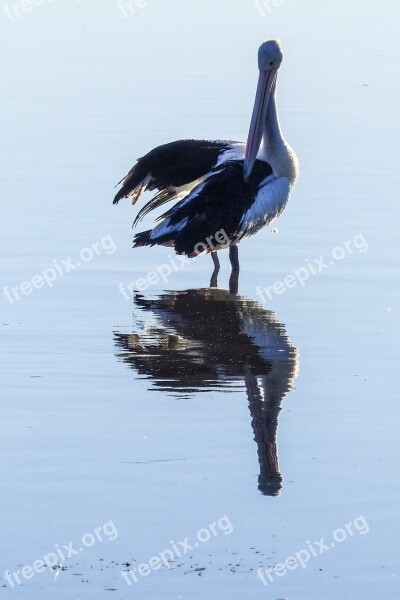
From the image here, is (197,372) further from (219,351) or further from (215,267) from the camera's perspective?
(215,267)

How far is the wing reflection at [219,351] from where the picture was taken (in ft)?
21.9

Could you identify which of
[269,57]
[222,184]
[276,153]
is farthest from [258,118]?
[222,184]

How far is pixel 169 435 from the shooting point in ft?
20.5

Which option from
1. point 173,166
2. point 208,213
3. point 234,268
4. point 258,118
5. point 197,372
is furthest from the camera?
point 173,166

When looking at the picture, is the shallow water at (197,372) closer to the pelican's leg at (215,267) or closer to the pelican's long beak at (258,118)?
the pelican's leg at (215,267)

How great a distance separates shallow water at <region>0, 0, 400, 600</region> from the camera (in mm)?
5062

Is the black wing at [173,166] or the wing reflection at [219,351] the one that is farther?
the black wing at [173,166]

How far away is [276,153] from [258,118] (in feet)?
0.97


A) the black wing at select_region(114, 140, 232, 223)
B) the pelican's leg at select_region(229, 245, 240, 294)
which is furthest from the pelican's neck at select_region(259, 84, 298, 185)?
the pelican's leg at select_region(229, 245, 240, 294)

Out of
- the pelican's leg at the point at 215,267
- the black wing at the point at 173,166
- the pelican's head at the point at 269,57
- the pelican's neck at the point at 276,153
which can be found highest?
the pelican's head at the point at 269,57

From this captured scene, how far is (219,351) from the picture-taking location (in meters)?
7.80

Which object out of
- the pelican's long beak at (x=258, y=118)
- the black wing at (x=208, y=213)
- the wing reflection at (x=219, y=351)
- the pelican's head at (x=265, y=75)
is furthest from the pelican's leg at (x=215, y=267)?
the pelican's head at (x=265, y=75)

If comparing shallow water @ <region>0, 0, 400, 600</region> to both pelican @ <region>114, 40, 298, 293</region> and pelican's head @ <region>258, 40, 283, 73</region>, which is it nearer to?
pelican @ <region>114, 40, 298, 293</region>

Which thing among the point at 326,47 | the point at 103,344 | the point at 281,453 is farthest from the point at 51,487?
the point at 326,47
